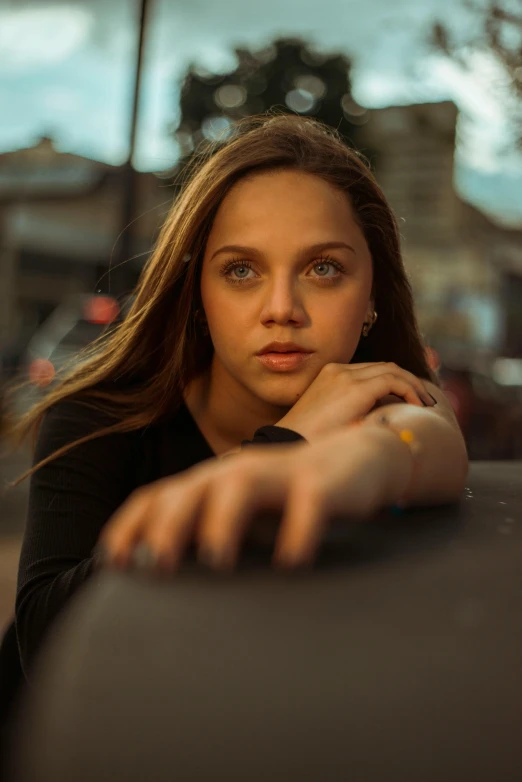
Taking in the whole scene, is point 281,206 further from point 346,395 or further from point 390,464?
point 390,464

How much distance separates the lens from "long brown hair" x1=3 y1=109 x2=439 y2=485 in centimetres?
163

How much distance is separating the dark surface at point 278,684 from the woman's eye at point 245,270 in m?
0.98

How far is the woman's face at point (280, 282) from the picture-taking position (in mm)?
1434

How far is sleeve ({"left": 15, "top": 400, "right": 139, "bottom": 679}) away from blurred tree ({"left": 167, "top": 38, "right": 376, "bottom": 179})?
5.17 meters

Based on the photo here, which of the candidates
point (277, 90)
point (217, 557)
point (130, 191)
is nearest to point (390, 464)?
point (217, 557)

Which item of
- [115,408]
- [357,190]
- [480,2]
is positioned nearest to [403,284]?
[357,190]

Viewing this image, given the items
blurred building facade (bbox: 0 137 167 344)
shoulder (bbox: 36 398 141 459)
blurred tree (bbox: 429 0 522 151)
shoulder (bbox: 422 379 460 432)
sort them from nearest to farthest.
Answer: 1. shoulder (bbox: 422 379 460 432)
2. shoulder (bbox: 36 398 141 459)
3. blurred tree (bbox: 429 0 522 151)
4. blurred building facade (bbox: 0 137 167 344)

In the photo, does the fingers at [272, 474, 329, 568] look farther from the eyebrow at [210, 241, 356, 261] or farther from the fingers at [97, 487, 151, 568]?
the eyebrow at [210, 241, 356, 261]

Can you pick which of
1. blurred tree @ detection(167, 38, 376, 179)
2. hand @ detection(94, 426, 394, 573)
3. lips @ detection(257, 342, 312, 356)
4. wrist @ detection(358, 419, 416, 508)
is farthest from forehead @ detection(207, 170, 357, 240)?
blurred tree @ detection(167, 38, 376, 179)

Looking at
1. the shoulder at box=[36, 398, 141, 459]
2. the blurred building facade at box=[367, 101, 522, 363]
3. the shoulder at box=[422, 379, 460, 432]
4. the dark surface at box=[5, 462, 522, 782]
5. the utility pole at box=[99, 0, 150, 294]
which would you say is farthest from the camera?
the blurred building facade at box=[367, 101, 522, 363]

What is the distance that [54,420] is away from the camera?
1638 mm

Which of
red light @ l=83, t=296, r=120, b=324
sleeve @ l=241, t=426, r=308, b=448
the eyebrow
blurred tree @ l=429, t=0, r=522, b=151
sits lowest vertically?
red light @ l=83, t=296, r=120, b=324

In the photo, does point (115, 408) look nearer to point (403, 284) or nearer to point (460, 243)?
point (403, 284)

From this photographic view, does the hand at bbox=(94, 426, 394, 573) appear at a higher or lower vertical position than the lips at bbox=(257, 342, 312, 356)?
lower
